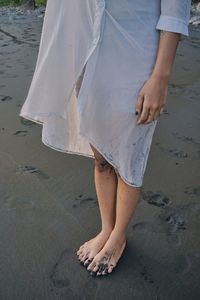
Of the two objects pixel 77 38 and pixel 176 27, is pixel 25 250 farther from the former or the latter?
pixel 176 27

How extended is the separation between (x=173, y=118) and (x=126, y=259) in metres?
2.07

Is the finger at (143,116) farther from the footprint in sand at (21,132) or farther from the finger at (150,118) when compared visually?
the footprint in sand at (21,132)

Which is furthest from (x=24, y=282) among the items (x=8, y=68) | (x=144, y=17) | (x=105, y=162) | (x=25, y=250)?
(x=8, y=68)

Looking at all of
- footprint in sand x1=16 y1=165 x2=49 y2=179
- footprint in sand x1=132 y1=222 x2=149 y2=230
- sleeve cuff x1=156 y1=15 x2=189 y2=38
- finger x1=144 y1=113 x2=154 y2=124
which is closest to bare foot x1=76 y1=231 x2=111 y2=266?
footprint in sand x1=132 y1=222 x2=149 y2=230

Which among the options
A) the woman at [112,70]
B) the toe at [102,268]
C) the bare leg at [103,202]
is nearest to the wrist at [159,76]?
the woman at [112,70]

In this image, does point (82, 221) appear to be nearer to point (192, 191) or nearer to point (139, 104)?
point (192, 191)

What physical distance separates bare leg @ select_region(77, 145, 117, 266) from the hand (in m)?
0.34

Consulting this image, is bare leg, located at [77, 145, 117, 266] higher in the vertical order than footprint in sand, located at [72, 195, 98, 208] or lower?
higher

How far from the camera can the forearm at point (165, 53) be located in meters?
1.48

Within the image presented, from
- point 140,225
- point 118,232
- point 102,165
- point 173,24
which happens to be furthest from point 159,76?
point 140,225

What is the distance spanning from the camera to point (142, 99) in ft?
5.08

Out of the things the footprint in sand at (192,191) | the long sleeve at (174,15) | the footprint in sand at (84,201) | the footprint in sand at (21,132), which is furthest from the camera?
the footprint in sand at (21,132)

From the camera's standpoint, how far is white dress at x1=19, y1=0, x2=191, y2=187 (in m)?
1.50

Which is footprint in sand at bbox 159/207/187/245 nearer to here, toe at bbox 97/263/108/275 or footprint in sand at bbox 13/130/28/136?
toe at bbox 97/263/108/275
